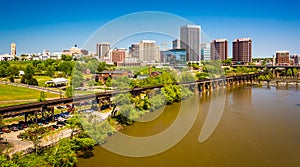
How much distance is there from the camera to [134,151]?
753cm

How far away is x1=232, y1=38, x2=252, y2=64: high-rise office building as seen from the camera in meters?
60.3

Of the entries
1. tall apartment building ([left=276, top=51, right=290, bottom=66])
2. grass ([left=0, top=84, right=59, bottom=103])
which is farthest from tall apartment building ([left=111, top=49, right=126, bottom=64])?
tall apartment building ([left=276, top=51, right=290, bottom=66])

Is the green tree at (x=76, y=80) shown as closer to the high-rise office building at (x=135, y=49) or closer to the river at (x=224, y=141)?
the river at (x=224, y=141)

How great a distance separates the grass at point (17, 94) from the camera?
→ 15259 mm

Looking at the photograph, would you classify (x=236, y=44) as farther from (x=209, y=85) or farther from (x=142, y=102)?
(x=142, y=102)

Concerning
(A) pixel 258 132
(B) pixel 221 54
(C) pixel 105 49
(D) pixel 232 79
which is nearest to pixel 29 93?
(A) pixel 258 132

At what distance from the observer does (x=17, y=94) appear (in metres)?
16.5

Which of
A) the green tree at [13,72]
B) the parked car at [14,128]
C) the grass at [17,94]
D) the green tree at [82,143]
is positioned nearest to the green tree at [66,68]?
the green tree at [13,72]

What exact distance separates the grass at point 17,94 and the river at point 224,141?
335 inches

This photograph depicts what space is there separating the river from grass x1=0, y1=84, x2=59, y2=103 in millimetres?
8519

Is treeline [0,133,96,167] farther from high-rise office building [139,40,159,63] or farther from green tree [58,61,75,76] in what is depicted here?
high-rise office building [139,40,159,63]

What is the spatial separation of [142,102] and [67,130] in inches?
175

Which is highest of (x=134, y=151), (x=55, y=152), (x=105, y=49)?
(x=105, y=49)

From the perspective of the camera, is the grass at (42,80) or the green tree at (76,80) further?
the grass at (42,80)
